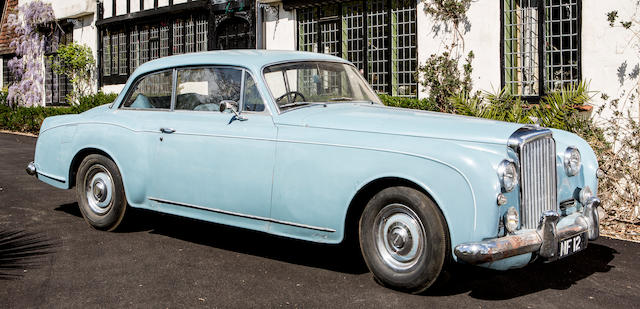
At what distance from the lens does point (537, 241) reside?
4.36 m

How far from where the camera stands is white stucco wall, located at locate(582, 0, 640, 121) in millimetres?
9359

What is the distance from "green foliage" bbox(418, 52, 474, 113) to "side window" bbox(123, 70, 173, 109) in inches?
241

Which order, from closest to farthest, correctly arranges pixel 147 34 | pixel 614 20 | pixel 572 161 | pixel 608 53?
1. pixel 572 161
2. pixel 614 20
3. pixel 608 53
4. pixel 147 34

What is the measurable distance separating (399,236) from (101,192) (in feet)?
11.4

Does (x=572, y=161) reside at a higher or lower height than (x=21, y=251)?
higher

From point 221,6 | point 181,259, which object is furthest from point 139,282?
point 221,6

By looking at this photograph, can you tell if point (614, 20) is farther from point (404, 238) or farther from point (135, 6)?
point (135, 6)

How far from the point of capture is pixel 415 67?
1252 cm

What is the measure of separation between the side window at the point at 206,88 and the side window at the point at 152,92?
0.16 m

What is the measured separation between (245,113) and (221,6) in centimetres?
1203

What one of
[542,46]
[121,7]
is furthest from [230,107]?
[121,7]

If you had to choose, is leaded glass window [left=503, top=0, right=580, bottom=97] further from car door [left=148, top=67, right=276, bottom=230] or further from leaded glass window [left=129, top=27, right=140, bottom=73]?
leaded glass window [left=129, top=27, right=140, bottom=73]

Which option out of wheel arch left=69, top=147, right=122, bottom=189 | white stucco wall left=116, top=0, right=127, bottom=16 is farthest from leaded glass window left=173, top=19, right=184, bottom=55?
wheel arch left=69, top=147, right=122, bottom=189

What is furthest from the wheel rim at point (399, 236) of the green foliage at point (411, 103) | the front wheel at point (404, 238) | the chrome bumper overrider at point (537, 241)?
the green foliage at point (411, 103)
